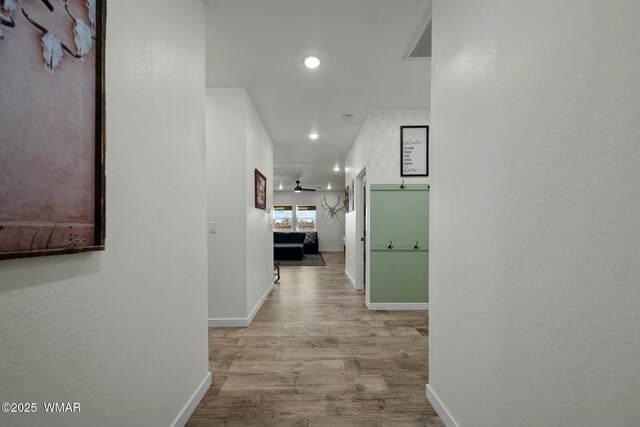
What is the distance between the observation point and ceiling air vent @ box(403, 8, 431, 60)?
1924mm

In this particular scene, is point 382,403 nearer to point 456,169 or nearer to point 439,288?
point 439,288

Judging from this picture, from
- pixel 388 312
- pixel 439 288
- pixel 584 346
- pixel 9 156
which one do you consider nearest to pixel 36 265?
pixel 9 156

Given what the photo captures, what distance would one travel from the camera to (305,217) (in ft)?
37.4

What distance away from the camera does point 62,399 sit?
80 centimetres

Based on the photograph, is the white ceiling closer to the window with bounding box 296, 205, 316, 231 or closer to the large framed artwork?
the large framed artwork

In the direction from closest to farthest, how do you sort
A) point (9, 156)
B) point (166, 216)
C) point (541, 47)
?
point (9, 156), point (541, 47), point (166, 216)

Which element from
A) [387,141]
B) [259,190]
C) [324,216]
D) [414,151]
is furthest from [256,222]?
[324,216]

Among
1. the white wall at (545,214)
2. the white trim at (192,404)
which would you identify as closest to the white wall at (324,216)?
the white trim at (192,404)

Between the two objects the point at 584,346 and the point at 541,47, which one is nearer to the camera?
the point at 584,346

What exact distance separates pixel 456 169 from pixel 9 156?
1.68 m

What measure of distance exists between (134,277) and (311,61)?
2228 millimetres

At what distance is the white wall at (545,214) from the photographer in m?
0.65

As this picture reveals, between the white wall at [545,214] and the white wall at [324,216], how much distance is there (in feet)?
31.9

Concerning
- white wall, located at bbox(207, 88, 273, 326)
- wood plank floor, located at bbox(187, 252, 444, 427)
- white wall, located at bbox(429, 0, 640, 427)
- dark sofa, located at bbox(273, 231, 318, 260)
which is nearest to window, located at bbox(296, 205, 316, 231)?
dark sofa, located at bbox(273, 231, 318, 260)
